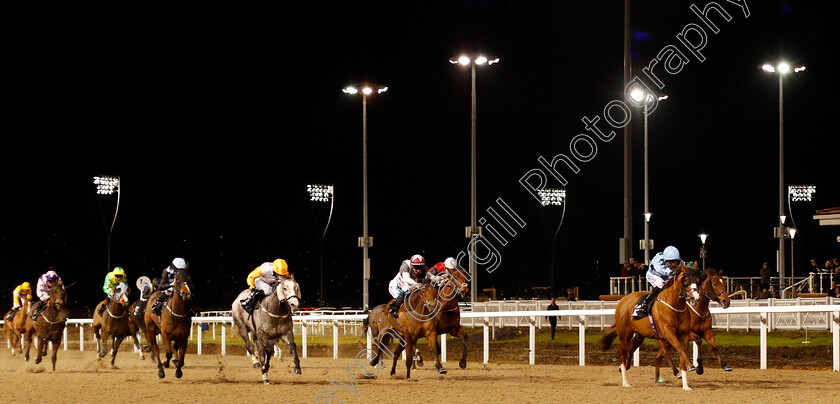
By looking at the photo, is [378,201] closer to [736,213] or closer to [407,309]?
[736,213]

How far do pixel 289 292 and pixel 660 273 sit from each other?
4699mm

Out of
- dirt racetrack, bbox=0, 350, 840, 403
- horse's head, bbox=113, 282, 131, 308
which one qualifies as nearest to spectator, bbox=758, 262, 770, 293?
dirt racetrack, bbox=0, 350, 840, 403

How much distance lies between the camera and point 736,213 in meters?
72.6

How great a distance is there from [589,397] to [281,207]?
68.9 metres

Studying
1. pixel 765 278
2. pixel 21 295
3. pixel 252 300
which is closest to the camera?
pixel 252 300

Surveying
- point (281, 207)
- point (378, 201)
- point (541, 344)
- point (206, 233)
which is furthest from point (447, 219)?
point (541, 344)

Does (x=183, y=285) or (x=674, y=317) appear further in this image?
(x=183, y=285)

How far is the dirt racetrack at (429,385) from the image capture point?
10625mm

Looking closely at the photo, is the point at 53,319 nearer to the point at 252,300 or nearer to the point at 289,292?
the point at 252,300

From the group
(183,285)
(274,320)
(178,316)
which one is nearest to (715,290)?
(274,320)

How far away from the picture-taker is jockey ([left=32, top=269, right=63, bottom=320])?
57.5 ft

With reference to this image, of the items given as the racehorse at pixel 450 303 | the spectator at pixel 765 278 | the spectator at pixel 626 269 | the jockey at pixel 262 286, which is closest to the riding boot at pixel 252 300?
the jockey at pixel 262 286

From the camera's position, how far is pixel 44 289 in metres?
17.8

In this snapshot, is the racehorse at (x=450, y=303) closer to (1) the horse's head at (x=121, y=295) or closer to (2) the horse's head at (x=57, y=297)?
(1) the horse's head at (x=121, y=295)
